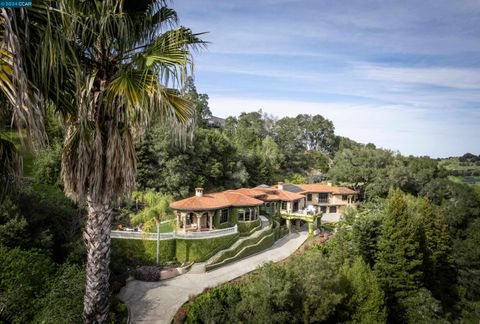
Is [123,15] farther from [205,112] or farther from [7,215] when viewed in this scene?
[205,112]

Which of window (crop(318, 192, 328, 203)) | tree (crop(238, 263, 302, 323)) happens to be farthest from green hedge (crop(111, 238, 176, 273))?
window (crop(318, 192, 328, 203))

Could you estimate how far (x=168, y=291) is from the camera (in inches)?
771

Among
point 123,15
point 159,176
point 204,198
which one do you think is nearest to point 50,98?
point 123,15

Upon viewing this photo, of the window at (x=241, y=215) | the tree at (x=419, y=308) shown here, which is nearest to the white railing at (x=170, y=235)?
the window at (x=241, y=215)

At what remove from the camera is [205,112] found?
63.0 m

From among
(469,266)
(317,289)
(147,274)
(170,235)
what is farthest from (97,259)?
(469,266)

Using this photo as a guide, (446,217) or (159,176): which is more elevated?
(159,176)

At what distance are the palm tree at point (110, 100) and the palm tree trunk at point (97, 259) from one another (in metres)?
0.02

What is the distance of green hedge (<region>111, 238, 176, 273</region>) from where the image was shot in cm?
2280

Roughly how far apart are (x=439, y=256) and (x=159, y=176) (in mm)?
29424

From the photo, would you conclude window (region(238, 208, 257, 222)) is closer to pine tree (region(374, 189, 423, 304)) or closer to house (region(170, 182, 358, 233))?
house (region(170, 182, 358, 233))

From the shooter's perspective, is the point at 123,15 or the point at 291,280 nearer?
the point at 123,15

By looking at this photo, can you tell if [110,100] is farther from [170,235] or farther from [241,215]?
[241,215]

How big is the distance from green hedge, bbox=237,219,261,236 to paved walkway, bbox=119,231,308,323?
3157mm
